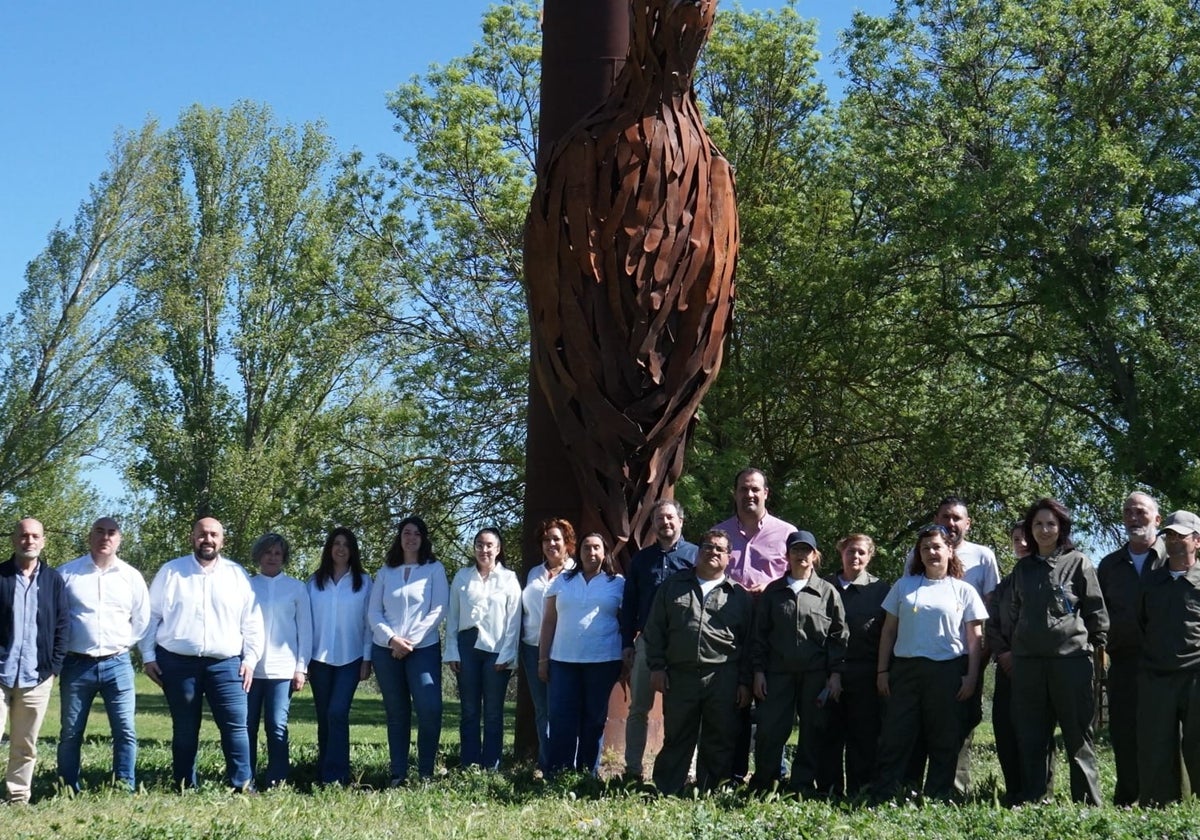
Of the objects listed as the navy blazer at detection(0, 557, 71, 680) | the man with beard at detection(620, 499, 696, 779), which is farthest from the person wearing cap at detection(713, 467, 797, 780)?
the navy blazer at detection(0, 557, 71, 680)

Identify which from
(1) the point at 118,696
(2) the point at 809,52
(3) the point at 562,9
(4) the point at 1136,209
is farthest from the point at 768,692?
(2) the point at 809,52

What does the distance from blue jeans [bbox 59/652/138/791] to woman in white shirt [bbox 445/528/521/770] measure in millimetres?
1705

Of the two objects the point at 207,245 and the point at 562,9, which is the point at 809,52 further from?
the point at 207,245

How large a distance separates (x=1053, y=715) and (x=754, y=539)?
69.2 inches

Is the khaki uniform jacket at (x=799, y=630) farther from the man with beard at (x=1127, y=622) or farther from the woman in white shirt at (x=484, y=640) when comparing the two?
the woman in white shirt at (x=484, y=640)

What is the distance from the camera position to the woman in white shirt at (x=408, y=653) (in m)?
7.87

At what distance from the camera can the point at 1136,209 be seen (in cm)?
1356

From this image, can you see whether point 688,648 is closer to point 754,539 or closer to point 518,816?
point 754,539

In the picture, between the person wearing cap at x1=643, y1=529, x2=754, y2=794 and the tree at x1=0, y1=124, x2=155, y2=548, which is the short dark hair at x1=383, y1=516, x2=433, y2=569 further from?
the tree at x1=0, y1=124, x2=155, y2=548

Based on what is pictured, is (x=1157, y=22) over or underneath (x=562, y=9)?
over

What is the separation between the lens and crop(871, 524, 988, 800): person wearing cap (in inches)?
268

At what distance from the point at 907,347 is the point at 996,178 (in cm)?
241

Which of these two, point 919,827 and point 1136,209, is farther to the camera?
point 1136,209

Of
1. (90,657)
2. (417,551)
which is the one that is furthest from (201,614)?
(417,551)
